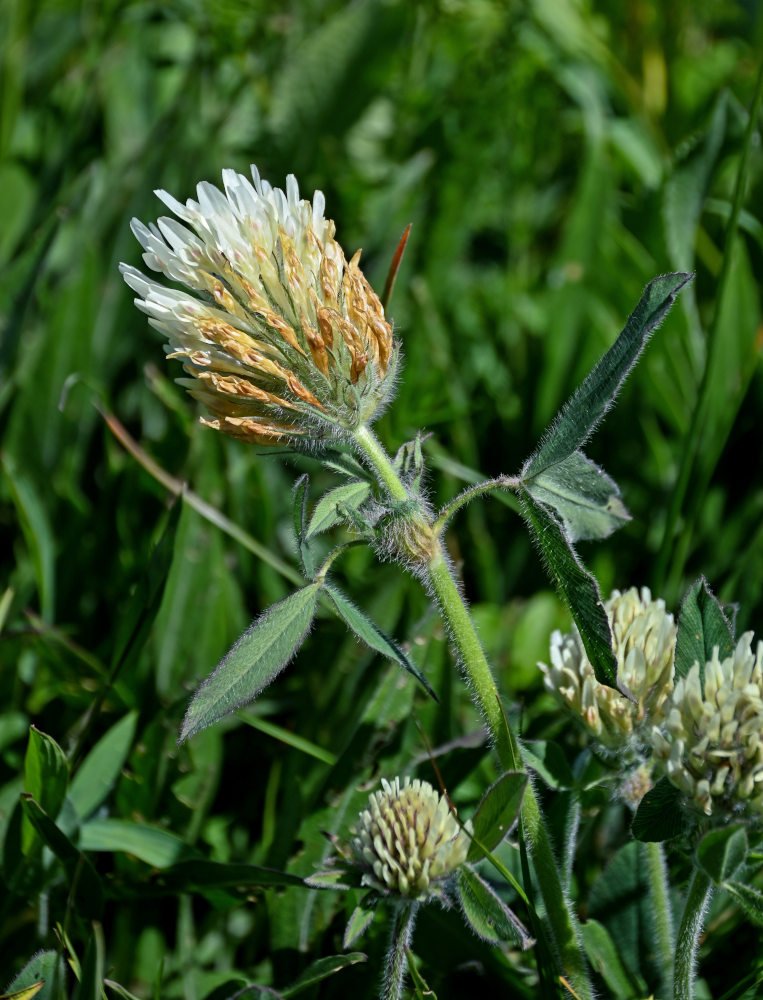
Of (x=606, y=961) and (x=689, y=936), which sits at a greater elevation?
(x=689, y=936)

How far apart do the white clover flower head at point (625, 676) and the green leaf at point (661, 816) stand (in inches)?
3.0

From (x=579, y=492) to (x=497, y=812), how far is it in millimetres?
347

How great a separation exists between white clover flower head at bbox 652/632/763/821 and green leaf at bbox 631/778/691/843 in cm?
5

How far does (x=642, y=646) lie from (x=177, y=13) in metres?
2.36

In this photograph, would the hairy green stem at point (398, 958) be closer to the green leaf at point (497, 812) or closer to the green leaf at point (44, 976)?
the green leaf at point (497, 812)

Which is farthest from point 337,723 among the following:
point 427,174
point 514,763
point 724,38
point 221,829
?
point 724,38

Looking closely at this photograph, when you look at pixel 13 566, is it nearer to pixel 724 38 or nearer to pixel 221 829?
pixel 221 829

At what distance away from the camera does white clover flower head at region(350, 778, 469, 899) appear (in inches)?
39.7

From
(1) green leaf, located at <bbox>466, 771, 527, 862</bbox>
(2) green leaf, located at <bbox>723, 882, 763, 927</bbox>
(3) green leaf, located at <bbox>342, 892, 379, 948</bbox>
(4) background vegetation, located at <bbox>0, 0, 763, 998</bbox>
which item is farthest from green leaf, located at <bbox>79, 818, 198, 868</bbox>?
(2) green leaf, located at <bbox>723, 882, 763, 927</bbox>

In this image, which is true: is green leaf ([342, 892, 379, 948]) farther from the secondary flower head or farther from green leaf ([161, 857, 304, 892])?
the secondary flower head

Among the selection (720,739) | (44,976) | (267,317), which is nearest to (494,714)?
(720,739)

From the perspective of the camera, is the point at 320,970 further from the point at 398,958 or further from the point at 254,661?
the point at 254,661

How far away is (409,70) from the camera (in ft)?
9.23

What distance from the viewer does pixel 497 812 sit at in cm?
99
